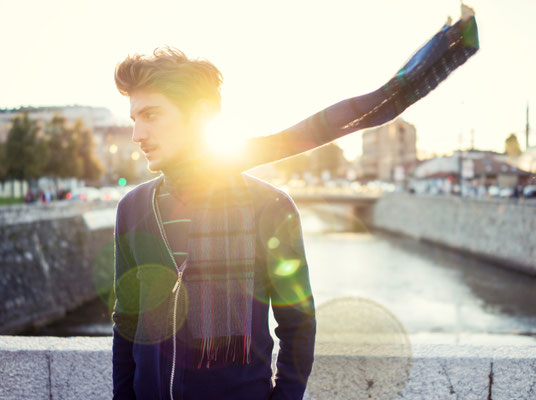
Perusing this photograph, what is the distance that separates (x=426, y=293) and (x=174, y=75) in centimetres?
2596

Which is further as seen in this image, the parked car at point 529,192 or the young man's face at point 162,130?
the parked car at point 529,192

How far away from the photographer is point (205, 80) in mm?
1604

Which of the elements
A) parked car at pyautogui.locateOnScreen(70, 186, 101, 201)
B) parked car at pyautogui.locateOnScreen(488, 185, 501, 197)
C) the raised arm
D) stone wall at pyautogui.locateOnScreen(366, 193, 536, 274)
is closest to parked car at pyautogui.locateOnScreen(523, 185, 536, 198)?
parked car at pyautogui.locateOnScreen(488, 185, 501, 197)

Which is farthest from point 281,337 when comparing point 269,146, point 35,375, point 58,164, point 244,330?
point 58,164

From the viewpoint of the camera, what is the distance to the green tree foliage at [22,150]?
3378cm

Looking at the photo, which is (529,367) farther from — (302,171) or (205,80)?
(302,171)

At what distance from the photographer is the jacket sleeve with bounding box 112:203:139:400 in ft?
5.72

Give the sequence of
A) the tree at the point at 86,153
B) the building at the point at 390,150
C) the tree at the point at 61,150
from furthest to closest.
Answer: the building at the point at 390,150 → the tree at the point at 86,153 → the tree at the point at 61,150

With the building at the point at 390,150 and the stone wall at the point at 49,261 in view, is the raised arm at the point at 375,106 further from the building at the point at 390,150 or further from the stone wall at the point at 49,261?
the building at the point at 390,150

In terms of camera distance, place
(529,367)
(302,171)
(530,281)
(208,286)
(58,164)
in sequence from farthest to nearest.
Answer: (302,171)
(58,164)
(530,281)
(529,367)
(208,286)

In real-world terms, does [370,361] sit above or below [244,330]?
below

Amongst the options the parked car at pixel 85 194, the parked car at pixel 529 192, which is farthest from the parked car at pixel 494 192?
the parked car at pixel 85 194

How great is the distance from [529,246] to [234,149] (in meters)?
26.9

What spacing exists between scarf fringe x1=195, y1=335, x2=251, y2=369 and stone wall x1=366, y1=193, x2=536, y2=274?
2626 centimetres
